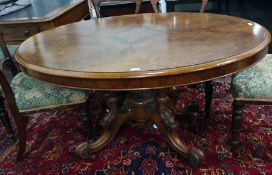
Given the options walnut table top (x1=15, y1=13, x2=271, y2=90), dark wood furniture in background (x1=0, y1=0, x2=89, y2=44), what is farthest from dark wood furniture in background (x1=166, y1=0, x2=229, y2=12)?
walnut table top (x1=15, y1=13, x2=271, y2=90)

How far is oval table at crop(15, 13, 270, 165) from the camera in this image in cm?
92

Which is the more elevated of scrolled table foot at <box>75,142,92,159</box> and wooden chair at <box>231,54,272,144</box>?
wooden chair at <box>231,54,272,144</box>

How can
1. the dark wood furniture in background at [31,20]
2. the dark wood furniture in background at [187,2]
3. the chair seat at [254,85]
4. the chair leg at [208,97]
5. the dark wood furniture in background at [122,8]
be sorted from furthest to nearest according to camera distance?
the dark wood furniture in background at [187,2] → the dark wood furniture in background at [122,8] → the dark wood furniture in background at [31,20] → the chair leg at [208,97] → the chair seat at [254,85]

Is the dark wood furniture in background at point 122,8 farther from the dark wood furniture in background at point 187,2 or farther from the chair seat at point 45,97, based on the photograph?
the chair seat at point 45,97

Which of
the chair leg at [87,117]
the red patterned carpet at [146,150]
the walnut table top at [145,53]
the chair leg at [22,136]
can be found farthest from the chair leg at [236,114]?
the chair leg at [22,136]

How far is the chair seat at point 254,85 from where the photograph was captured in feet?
3.91

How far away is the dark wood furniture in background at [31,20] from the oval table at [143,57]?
10.3 inches

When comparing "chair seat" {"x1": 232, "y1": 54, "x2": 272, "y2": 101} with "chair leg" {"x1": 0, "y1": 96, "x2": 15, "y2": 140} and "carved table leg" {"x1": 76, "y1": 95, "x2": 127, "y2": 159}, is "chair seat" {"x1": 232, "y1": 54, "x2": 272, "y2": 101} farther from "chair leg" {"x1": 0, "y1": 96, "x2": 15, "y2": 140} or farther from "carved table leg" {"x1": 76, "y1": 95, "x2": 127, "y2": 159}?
"chair leg" {"x1": 0, "y1": 96, "x2": 15, "y2": 140}

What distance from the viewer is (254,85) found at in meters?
1.21

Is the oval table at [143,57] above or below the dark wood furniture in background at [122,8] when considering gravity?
above

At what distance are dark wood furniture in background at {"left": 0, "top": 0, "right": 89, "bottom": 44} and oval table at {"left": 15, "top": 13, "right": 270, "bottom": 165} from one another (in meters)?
0.26

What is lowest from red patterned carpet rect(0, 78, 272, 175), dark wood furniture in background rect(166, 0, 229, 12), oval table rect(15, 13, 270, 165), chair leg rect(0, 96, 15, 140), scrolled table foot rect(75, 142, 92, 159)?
red patterned carpet rect(0, 78, 272, 175)

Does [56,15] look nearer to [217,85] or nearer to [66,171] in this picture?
[66,171]

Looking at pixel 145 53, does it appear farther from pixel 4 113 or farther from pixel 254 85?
pixel 4 113
